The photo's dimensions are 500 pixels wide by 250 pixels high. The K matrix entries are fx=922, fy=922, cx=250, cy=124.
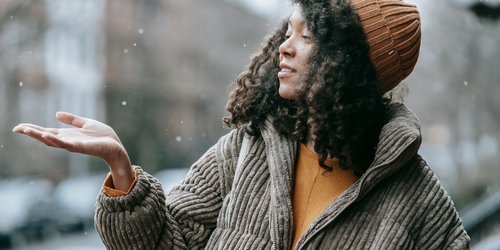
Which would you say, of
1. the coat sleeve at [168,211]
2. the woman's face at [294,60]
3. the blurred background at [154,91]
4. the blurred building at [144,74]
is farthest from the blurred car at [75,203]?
the woman's face at [294,60]

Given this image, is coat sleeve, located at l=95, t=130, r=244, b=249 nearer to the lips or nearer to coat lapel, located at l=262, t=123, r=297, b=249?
coat lapel, located at l=262, t=123, r=297, b=249

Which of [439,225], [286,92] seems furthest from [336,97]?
[439,225]

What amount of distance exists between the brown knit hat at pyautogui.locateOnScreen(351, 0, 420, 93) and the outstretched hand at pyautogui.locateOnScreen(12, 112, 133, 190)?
77 centimetres

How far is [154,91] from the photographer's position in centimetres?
3262

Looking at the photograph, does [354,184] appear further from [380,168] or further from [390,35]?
[390,35]

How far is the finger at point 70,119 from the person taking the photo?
2.39 meters

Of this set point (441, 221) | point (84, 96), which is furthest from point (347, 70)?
point (84, 96)

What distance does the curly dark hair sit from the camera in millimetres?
2592

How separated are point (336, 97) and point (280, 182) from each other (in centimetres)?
29

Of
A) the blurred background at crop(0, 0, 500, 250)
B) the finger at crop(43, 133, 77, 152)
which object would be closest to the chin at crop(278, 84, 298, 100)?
the finger at crop(43, 133, 77, 152)

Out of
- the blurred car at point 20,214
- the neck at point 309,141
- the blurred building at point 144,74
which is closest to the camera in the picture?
the neck at point 309,141

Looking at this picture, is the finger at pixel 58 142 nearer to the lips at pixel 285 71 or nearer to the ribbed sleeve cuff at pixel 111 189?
the ribbed sleeve cuff at pixel 111 189

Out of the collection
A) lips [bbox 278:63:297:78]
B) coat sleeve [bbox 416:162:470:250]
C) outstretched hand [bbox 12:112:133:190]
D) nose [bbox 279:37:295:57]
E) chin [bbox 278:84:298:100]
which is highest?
nose [bbox 279:37:295:57]

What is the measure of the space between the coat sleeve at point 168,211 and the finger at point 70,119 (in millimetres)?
220
